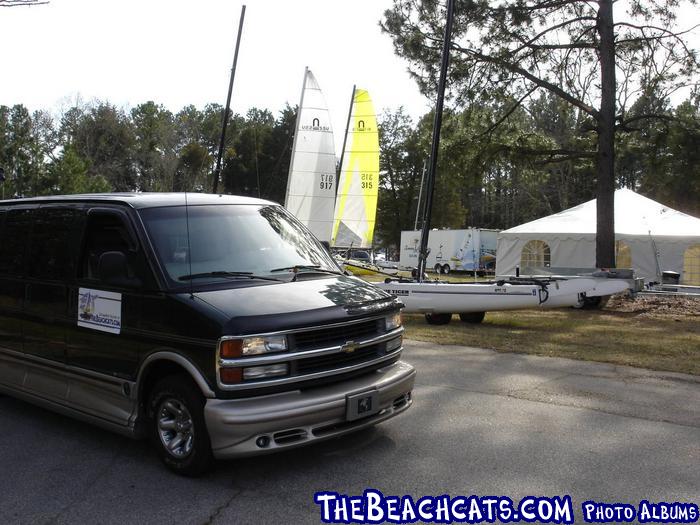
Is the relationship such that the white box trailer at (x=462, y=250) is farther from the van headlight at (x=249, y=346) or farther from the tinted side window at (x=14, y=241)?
the van headlight at (x=249, y=346)

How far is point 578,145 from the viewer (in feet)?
67.9

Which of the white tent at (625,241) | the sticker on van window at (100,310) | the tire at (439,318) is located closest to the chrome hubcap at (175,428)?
the sticker on van window at (100,310)

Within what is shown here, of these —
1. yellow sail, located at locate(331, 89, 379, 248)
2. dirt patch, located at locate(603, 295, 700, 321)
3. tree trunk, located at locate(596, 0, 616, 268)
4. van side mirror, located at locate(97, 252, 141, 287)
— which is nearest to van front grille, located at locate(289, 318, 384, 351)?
van side mirror, located at locate(97, 252, 141, 287)

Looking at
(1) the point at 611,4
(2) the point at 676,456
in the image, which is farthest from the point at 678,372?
(1) the point at 611,4

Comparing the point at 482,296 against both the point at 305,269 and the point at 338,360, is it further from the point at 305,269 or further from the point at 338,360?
the point at 338,360

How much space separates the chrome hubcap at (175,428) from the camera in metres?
4.33

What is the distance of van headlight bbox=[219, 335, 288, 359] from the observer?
406cm

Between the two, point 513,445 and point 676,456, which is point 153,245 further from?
point 676,456

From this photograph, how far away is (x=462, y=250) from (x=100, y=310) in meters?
39.0

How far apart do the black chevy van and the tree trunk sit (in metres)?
13.3

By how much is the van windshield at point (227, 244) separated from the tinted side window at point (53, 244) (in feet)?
2.83

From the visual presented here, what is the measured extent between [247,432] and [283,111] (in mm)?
64352

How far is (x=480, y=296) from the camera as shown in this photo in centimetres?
1177

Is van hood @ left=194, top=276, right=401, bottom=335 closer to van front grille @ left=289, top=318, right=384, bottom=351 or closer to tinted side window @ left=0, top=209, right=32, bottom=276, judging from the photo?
van front grille @ left=289, top=318, right=384, bottom=351
